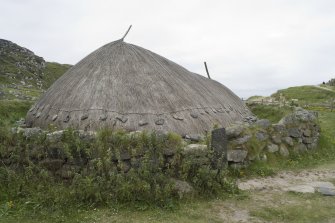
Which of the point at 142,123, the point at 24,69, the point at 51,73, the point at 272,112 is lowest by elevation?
the point at 142,123

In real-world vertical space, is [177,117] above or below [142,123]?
above

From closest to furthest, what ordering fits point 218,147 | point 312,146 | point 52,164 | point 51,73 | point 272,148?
point 52,164 → point 218,147 → point 272,148 → point 312,146 → point 51,73

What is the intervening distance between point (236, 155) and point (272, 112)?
10.7 meters

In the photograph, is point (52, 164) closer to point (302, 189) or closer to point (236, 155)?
point (236, 155)

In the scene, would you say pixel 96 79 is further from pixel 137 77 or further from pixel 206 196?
pixel 206 196

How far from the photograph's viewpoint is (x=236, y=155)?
9312mm

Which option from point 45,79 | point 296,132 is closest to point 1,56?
point 45,79

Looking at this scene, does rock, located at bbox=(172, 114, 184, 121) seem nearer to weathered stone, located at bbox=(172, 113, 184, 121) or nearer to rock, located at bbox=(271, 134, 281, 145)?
weathered stone, located at bbox=(172, 113, 184, 121)

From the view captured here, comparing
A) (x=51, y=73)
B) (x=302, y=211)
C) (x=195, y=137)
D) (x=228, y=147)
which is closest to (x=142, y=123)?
(x=195, y=137)

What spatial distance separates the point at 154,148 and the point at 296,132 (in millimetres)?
6049

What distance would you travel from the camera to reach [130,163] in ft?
24.8

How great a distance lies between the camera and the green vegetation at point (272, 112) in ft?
59.1

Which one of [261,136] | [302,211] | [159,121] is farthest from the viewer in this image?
[261,136]

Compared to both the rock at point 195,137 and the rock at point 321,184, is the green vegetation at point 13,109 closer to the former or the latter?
the rock at point 195,137
